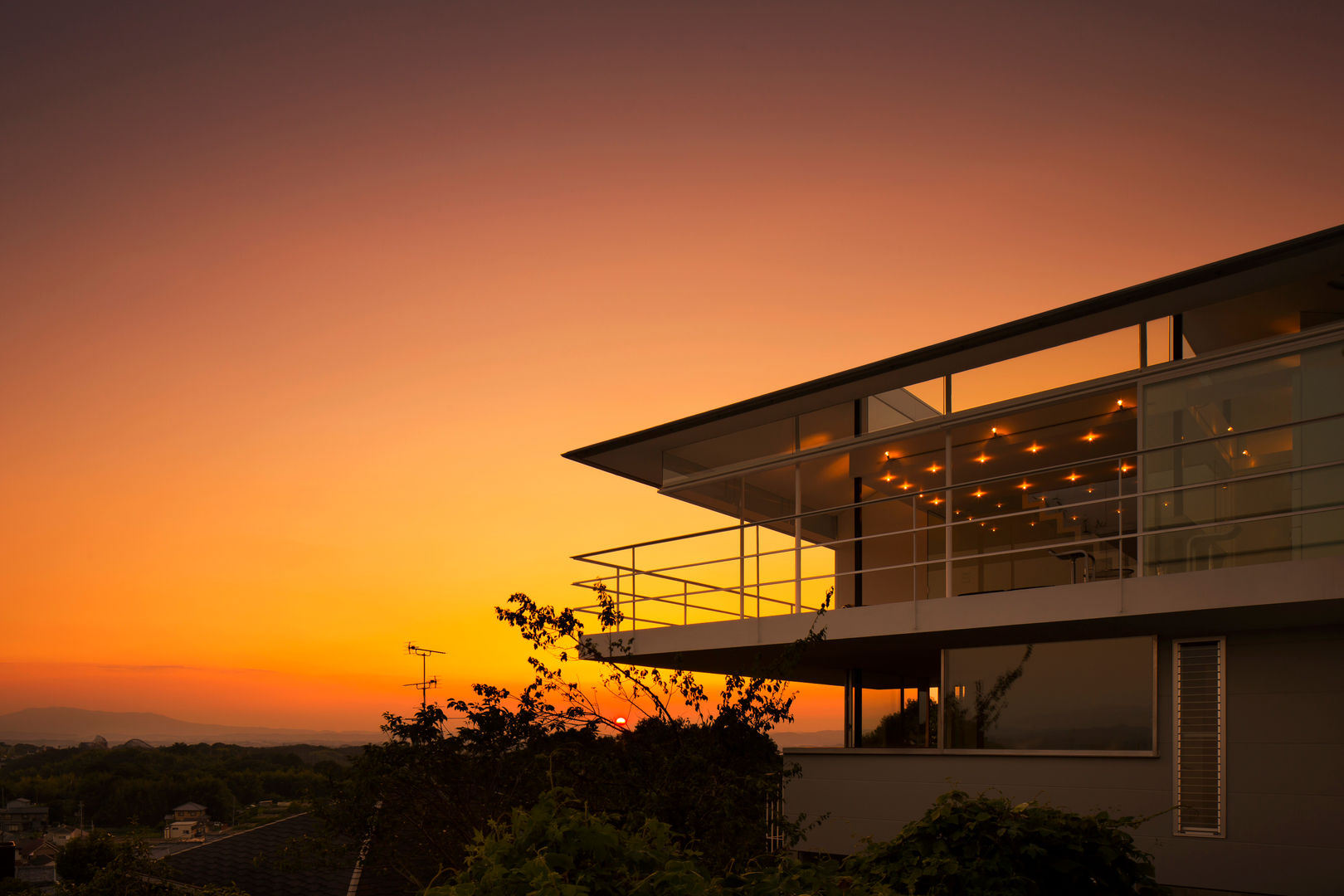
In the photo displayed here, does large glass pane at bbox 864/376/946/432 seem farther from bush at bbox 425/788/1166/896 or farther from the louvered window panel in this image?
bush at bbox 425/788/1166/896

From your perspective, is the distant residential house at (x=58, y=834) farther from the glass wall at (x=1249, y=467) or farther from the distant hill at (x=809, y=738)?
the glass wall at (x=1249, y=467)

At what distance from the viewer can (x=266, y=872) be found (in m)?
22.6

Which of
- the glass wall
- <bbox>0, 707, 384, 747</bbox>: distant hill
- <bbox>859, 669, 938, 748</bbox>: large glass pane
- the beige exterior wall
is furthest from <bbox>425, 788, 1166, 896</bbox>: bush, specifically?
<bbox>0, 707, 384, 747</bbox>: distant hill

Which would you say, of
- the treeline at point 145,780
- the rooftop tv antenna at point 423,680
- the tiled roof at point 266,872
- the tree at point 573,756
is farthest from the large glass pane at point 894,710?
the treeline at point 145,780

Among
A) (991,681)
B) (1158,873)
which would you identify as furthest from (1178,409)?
(1158,873)

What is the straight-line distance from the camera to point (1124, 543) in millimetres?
10383

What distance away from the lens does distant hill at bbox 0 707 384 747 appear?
6394cm

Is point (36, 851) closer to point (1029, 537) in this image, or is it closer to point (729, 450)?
point (729, 450)

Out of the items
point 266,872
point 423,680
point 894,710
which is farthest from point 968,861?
point 266,872

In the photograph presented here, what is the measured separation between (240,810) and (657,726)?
61764 mm

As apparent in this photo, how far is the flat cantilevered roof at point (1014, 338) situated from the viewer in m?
8.66

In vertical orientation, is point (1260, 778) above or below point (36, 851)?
above

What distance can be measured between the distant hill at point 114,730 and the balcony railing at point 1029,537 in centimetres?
5384

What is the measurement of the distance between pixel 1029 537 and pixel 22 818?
67696 millimetres
